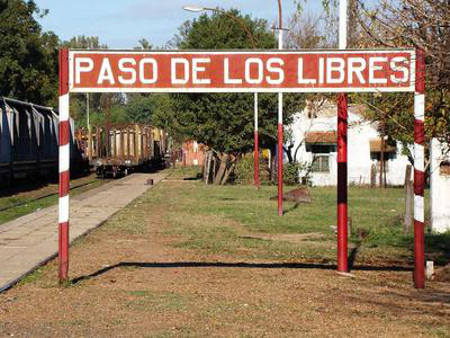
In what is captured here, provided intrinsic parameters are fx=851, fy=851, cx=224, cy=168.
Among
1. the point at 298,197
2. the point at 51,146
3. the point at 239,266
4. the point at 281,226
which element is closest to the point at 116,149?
the point at 51,146

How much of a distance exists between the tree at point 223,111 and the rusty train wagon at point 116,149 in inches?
253

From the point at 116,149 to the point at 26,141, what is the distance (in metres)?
14.0

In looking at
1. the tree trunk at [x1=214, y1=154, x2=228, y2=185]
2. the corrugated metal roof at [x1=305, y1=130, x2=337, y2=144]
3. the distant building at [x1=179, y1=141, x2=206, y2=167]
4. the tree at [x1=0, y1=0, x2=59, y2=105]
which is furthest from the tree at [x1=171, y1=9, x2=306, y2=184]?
the distant building at [x1=179, y1=141, x2=206, y2=167]

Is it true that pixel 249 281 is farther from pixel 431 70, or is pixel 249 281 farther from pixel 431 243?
pixel 431 243

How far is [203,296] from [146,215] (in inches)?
496

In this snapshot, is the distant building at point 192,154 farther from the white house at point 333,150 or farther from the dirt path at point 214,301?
the dirt path at point 214,301

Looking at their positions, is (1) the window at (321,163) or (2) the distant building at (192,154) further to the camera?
(2) the distant building at (192,154)

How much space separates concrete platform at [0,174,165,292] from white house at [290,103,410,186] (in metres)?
21.4

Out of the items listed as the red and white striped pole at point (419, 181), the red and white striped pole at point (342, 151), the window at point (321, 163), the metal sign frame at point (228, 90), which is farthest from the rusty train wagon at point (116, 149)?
the red and white striped pole at point (419, 181)

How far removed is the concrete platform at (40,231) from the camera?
12570 millimetres

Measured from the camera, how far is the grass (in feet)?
48.8

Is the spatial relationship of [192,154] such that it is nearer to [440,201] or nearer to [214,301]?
[440,201]

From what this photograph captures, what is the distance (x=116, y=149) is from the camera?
51906 millimetres

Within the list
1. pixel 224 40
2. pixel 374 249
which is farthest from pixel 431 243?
pixel 224 40
